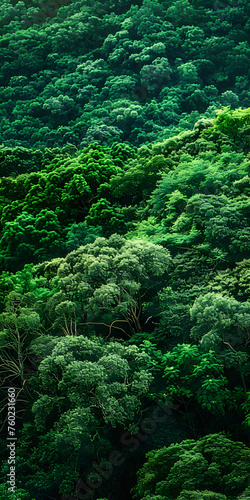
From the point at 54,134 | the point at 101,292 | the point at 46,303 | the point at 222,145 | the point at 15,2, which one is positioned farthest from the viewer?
the point at 15,2

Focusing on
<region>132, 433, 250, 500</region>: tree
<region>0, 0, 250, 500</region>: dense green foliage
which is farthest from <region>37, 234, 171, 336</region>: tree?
<region>132, 433, 250, 500</region>: tree

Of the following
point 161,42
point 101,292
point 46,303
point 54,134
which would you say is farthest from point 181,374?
point 161,42

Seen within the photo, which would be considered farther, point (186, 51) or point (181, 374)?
point (186, 51)

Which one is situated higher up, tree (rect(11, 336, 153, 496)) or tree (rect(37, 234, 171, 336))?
tree (rect(37, 234, 171, 336))

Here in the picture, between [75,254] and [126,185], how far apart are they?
4.58m

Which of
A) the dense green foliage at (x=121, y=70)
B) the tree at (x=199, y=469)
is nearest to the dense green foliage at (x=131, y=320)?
the tree at (x=199, y=469)

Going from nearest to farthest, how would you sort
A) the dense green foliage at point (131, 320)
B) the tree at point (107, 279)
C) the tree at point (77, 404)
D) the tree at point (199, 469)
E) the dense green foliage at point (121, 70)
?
1. the tree at point (199, 469)
2. the tree at point (77, 404)
3. the dense green foliage at point (131, 320)
4. the tree at point (107, 279)
5. the dense green foliage at point (121, 70)

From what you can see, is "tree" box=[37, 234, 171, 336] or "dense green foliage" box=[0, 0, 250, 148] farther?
"dense green foliage" box=[0, 0, 250, 148]

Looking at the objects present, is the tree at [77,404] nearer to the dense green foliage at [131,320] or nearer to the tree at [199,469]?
the dense green foliage at [131,320]

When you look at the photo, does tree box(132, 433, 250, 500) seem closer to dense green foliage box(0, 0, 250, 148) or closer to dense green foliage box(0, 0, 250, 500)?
dense green foliage box(0, 0, 250, 500)

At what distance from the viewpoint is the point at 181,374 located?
13.0 m

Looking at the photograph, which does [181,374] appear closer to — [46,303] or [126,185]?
[46,303]

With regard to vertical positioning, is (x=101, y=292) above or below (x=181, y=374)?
above

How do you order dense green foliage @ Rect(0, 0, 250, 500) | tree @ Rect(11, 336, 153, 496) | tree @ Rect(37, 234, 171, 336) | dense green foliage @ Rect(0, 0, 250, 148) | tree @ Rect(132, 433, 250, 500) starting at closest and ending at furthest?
tree @ Rect(132, 433, 250, 500) → tree @ Rect(11, 336, 153, 496) → dense green foliage @ Rect(0, 0, 250, 500) → tree @ Rect(37, 234, 171, 336) → dense green foliage @ Rect(0, 0, 250, 148)
